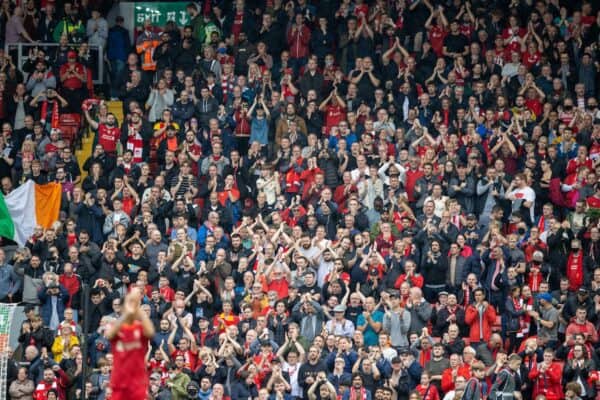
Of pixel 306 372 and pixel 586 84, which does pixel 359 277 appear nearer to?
pixel 306 372

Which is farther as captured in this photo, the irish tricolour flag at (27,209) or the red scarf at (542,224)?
the irish tricolour flag at (27,209)

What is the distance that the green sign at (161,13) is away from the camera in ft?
123

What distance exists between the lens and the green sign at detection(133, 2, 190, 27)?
37.6 meters

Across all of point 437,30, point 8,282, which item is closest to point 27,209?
point 8,282

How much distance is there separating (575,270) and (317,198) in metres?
4.99

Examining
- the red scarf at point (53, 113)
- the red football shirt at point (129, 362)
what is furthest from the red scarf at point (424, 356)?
the red football shirt at point (129, 362)

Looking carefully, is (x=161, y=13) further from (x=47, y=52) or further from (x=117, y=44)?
(x=47, y=52)

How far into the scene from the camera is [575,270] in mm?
28641

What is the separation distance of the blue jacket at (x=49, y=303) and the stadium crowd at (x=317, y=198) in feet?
0.15

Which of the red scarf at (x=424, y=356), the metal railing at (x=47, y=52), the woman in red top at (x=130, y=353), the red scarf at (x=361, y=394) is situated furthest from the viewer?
the metal railing at (x=47, y=52)

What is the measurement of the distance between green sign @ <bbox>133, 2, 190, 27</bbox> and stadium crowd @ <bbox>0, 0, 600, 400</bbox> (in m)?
1.32

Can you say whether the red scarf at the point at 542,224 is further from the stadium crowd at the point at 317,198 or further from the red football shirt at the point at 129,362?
the red football shirt at the point at 129,362

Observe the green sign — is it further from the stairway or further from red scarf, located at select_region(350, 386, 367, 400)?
red scarf, located at select_region(350, 386, 367, 400)

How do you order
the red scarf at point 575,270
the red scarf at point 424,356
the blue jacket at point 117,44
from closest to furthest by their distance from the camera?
the red scarf at point 424,356 < the red scarf at point 575,270 < the blue jacket at point 117,44
